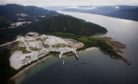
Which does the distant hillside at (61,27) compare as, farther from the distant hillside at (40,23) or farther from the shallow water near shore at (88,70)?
the shallow water near shore at (88,70)

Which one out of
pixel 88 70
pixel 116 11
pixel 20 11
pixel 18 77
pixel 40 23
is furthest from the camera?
pixel 116 11

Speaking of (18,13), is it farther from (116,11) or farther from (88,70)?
(116,11)

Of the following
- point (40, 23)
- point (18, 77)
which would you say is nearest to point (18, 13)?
point (40, 23)

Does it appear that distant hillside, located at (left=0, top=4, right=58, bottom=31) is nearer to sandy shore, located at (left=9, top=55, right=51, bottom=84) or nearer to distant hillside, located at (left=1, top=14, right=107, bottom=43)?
distant hillside, located at (left=1, top=14, right=107, bottom=43)

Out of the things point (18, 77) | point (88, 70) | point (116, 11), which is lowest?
point (18, 77)

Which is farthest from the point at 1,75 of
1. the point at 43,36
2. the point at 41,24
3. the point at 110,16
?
the point at 110,16

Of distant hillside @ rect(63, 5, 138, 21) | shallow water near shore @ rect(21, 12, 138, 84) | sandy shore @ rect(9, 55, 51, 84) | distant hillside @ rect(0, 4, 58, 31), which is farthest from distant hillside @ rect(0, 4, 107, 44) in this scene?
sandy shore @ rect(9, 55, 51, 84)

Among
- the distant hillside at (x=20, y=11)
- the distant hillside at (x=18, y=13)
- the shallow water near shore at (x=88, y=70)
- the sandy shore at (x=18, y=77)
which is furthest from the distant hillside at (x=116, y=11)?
the sandy shore at (x=18, y=77)

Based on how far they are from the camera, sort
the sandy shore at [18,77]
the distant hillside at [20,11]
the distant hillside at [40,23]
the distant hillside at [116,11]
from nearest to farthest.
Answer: the sandy shore at [18,77], the distant hillside at [40,23], the distant hillside at [20,11], the distant hillside at [116,11]

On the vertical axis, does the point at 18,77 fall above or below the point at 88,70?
below

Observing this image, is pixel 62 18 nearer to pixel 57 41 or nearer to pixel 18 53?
pixel 57 41
